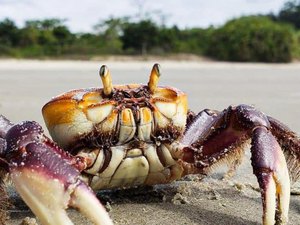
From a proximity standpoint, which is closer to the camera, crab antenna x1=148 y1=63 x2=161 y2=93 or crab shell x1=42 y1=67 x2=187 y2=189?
crab shell x1=42 y1=67 x2=187 y2=189

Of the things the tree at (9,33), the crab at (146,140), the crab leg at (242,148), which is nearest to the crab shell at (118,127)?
the crab at (146,140)

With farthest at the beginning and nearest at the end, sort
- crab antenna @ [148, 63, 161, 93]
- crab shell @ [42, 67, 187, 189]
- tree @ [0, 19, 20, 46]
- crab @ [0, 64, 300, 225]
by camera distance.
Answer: tree @ [0, 19, 20, 46] < crab antenna @ [148, 63, 161, 93] < crab shell @ [42, 67, 187, 189] < crab @ [0, 64, 300, 225]

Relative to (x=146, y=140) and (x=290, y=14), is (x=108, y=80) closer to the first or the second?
(x=146, y=140)

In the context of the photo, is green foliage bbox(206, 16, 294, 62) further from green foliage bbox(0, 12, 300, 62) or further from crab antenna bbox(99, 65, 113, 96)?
crab antenna bbox(99, 65, 113, 96)

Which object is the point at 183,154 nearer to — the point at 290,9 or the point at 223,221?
the point at 223,221

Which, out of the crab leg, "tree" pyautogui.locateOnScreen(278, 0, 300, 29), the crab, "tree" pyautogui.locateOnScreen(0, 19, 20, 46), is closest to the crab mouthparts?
the crab

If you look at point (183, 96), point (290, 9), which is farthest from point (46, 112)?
point (290, 9)

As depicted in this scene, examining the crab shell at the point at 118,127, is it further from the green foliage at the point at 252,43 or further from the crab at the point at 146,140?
the green foliage at the point at 252,43

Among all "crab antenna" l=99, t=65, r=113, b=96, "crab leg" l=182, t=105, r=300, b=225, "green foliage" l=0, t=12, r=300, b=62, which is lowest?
"green foliage" l=0, t=12, r=300, b=62

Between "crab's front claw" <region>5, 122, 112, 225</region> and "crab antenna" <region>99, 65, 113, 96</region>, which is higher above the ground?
"crab antenna" <region>99, 65, 113, 96</region>
